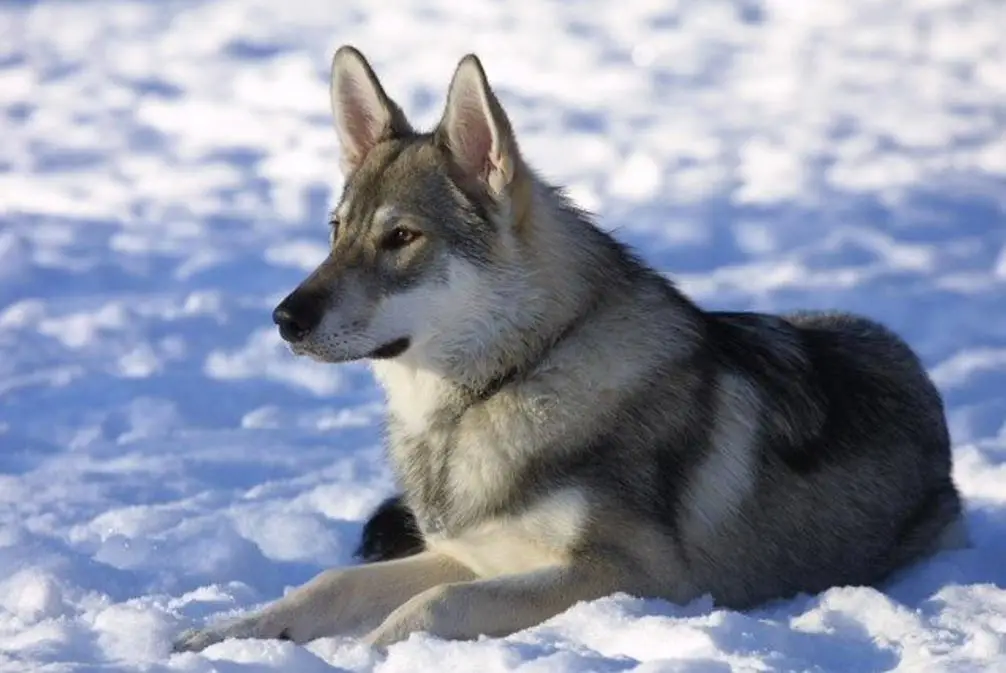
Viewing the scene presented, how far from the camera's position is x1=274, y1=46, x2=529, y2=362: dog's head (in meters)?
3.99

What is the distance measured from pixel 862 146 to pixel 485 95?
23.0ft

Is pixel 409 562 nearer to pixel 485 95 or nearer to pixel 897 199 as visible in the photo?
pixel 485 95

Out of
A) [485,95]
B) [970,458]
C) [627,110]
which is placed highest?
[627,110]

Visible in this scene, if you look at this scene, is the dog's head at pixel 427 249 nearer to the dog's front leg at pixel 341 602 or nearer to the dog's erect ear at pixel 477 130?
the dog's erect ear at pixel 477 130

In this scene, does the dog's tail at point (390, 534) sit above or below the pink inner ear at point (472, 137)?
below

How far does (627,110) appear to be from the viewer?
1161 centimetres

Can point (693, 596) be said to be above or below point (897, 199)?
below

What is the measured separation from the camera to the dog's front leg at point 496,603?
12.2 ft

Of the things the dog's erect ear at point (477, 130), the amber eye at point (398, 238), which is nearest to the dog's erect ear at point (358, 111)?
the dog's erect ear at point (477, 130)

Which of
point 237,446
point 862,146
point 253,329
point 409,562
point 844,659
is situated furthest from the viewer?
point 862,146

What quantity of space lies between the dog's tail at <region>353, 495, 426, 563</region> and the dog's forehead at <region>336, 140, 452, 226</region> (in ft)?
2.92

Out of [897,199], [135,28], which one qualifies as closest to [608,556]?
[897,199]

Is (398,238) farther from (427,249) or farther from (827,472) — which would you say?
(827,472)

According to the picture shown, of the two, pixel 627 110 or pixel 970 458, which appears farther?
pixel 627 110
